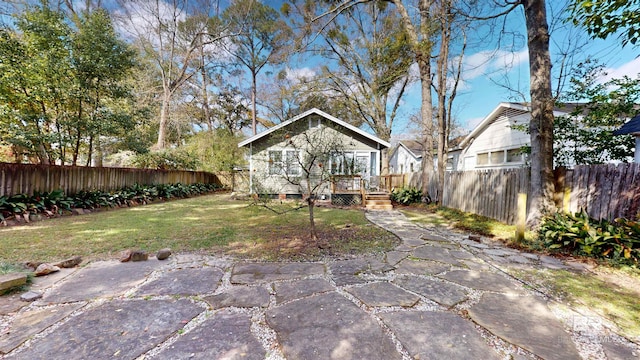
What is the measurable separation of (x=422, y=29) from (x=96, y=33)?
1065 centimetres

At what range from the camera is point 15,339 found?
1651 mm

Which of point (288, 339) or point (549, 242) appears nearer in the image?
point (288, 339)

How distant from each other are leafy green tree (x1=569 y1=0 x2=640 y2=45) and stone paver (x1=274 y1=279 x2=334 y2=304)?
5176 millimetres

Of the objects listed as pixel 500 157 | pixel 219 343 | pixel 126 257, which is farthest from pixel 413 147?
pixel 219 343

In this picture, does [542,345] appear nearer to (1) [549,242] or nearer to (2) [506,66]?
(1) [549,242]

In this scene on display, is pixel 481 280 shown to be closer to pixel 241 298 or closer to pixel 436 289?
pixel 436 289

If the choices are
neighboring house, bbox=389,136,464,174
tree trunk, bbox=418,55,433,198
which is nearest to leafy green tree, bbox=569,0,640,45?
tree trunk, bbox=418,55,433,198

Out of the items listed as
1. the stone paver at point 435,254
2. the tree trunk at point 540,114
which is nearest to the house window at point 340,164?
the stone paver at point 435,254

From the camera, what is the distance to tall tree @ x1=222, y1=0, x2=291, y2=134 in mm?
15789

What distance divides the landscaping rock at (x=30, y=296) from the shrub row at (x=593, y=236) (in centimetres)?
647

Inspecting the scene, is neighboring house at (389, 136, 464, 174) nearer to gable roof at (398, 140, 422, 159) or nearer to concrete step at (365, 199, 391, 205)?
gable roof at (398, 140, 422, 159)

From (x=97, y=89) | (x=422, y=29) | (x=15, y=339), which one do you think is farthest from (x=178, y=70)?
(x=15, y=339)

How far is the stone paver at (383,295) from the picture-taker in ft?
7.27

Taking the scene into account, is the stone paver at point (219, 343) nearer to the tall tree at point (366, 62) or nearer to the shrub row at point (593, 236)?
the shrub row at point (593, 236)
